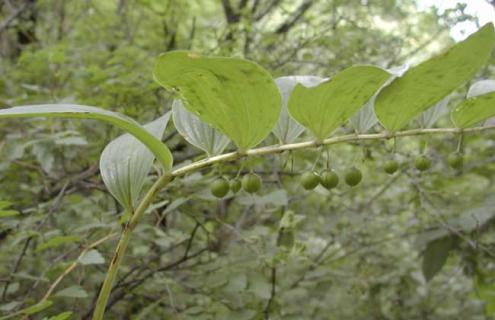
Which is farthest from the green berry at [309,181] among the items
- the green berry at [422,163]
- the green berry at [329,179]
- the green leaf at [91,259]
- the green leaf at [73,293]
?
the green leaf at [73,293]

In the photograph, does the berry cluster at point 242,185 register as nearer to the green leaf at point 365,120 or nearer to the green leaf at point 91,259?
the green leaf at point 365,120

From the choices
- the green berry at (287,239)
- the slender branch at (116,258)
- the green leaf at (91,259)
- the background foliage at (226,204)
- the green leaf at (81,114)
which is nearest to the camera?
the green leaf at (81,114)

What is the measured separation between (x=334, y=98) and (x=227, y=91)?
0.20 metres

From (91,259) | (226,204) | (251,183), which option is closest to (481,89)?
(251,183)

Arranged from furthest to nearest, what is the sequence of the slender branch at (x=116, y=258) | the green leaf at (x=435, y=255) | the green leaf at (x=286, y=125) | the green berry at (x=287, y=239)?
the green leaf at (x=435, y=255)
the green berry at (x=287, y=239)
the green leaf at (x=286, y=125)
the slender branch at (x=116, y=258)

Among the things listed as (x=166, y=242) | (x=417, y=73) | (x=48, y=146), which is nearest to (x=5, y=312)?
(x=166, y=242)

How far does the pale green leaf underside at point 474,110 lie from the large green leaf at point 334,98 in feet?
0.75

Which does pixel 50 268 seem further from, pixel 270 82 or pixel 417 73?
pixel 417 73

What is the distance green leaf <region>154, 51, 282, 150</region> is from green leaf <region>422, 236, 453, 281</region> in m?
1.58

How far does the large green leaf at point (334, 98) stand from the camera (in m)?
0.82

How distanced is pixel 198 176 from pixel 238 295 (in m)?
0.47

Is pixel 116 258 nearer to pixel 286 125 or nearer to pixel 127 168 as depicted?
pixel 127 168

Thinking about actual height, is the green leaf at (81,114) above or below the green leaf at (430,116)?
below

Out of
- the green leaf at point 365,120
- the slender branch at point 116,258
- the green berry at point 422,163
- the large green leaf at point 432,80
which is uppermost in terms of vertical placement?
the large green leaf at point 432,80
